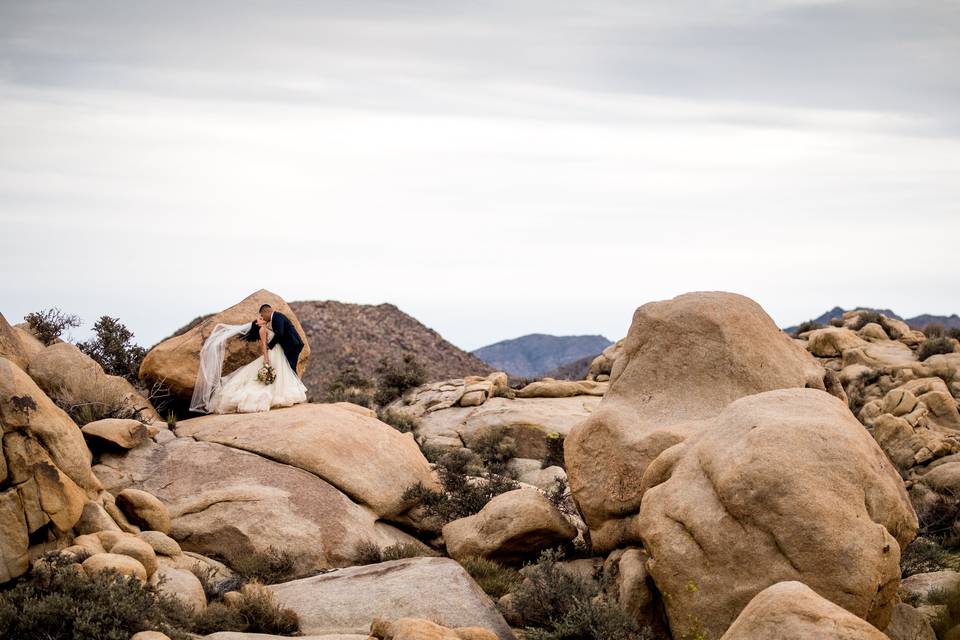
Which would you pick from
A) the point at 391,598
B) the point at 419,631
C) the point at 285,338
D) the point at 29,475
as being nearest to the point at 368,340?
the point at 285,338

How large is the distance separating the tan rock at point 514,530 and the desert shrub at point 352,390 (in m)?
16.2

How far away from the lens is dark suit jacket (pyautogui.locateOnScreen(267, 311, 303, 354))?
18.5 metres

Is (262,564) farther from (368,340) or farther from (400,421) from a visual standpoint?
(368,340)

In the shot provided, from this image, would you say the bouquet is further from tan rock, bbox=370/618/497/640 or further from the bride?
tan rock, bbox=370/618/497/640

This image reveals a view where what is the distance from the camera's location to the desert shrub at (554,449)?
74.0 ft

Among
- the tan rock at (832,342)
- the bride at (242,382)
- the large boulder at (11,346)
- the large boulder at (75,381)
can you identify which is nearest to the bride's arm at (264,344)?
the bride at (242,382)

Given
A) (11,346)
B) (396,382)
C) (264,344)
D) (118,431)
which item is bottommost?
(396,382)

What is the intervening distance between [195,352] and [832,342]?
2383 cm

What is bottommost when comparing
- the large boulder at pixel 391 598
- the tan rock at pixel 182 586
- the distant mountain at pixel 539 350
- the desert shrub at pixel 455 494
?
the distant mountain at pixel 539 350

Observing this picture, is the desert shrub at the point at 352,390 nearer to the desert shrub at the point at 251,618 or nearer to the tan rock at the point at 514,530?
the tan rock at the point at 514,530

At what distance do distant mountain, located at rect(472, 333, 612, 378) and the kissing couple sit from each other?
3102 inches

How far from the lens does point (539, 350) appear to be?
106 meters

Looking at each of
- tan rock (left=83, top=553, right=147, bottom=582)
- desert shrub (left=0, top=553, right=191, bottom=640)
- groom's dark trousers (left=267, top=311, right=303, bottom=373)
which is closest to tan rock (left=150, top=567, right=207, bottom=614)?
tan rock (left=83, top=553, right=147, bottom=582)

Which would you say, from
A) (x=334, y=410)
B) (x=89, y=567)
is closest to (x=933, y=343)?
(x=334, y=410)
